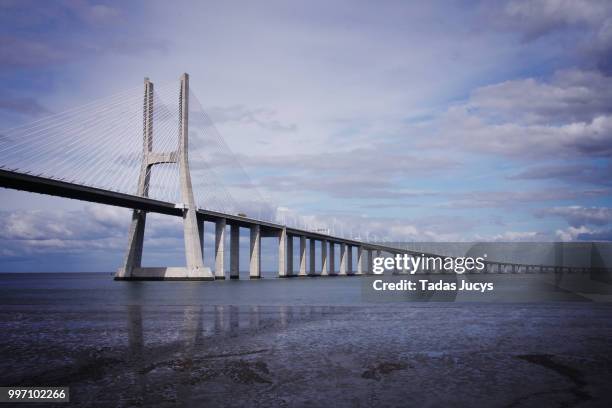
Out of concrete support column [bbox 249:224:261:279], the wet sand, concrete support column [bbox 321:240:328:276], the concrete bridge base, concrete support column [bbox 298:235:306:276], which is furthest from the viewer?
concrete support column [bbox 321:240:328:276]

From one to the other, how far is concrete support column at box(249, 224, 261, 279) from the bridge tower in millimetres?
18640

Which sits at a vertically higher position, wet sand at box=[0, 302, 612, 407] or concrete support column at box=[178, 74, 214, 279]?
concrete support column at box=[178, 74, 214, 279]

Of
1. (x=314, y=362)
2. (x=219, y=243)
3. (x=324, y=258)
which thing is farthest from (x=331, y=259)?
(x=314, y=362)

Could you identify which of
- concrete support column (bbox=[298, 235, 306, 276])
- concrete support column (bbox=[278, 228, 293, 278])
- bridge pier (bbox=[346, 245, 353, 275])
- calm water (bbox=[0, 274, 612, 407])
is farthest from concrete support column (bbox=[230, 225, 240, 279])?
calm water (bbox=[0, 274, 612, 407])

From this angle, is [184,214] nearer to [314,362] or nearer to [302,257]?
[302,257]

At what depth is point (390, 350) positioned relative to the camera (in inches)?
666

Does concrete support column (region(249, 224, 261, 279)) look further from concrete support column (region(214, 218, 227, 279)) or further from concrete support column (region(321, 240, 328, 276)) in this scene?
concrete support column (region(321, 240, 328, 276))

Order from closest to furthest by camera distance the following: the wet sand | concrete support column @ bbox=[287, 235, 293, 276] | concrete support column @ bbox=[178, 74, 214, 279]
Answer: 1. the wet sand
2. concrete support column @ bbox=[178, 74, 214, 279]
3. concrete support column @ bbox=[287, 235, 293, 276]

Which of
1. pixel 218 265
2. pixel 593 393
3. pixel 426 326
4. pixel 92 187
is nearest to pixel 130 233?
pixel 218 265

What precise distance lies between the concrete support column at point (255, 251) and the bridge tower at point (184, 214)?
1864 centimetres

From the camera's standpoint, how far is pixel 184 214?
81688 mm

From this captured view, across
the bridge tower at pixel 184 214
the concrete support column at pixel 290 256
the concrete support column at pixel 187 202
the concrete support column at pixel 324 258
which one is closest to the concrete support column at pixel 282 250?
the concrete support column at pixel 290 256

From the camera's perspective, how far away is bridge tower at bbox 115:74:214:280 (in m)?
80.2

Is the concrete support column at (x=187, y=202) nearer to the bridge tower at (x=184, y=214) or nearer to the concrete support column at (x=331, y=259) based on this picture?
the bridge tower at (x=184, y=214)
